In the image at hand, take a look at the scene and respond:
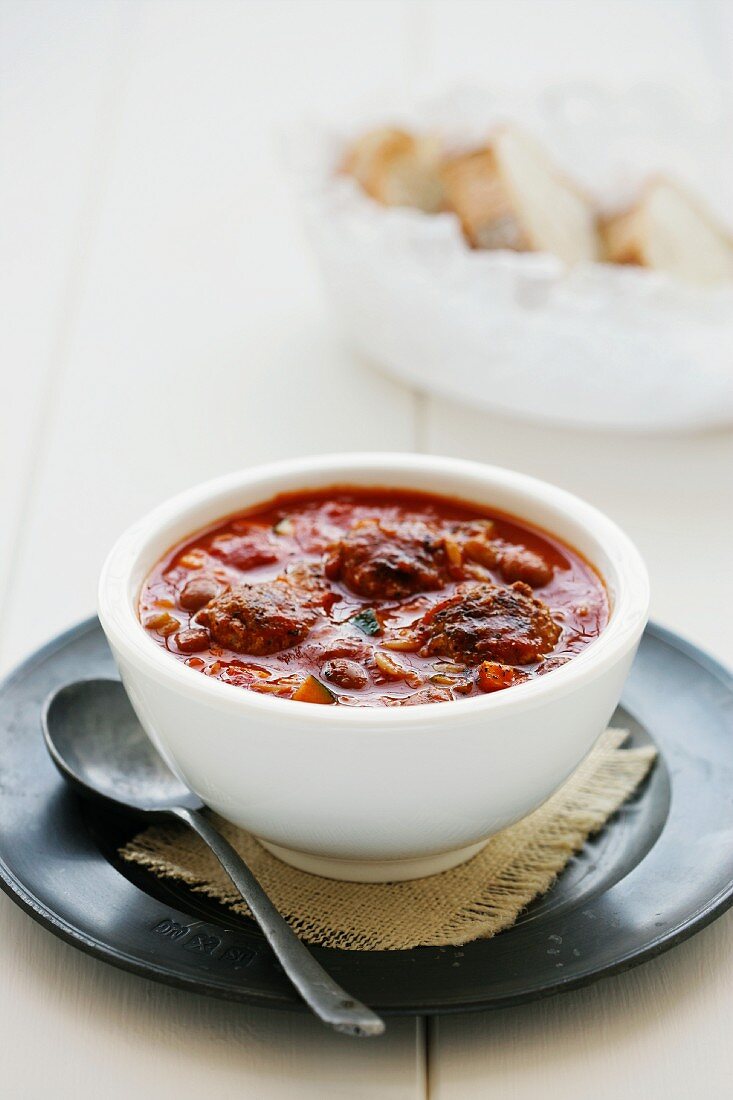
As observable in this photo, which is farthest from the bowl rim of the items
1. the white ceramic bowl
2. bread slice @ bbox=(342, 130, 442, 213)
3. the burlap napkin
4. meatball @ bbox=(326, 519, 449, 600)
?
bread slice @ bbox=(342, 130, 442, 213)

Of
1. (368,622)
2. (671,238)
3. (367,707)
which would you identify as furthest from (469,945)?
(671,238)

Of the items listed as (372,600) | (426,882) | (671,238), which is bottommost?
(426,882)

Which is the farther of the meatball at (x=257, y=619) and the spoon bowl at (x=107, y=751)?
the spoon bowl at (x=107, y=751)

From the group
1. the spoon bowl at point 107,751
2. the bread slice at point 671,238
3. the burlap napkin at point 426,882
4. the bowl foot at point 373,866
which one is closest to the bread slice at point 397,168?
the bread slice at point 671,238

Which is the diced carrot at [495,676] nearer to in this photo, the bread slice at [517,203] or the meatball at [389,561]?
the meatball at [389,561]

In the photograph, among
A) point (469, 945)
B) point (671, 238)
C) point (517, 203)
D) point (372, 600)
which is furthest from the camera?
point (671, 238)

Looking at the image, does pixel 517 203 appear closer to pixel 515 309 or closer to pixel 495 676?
pixel 515 309
